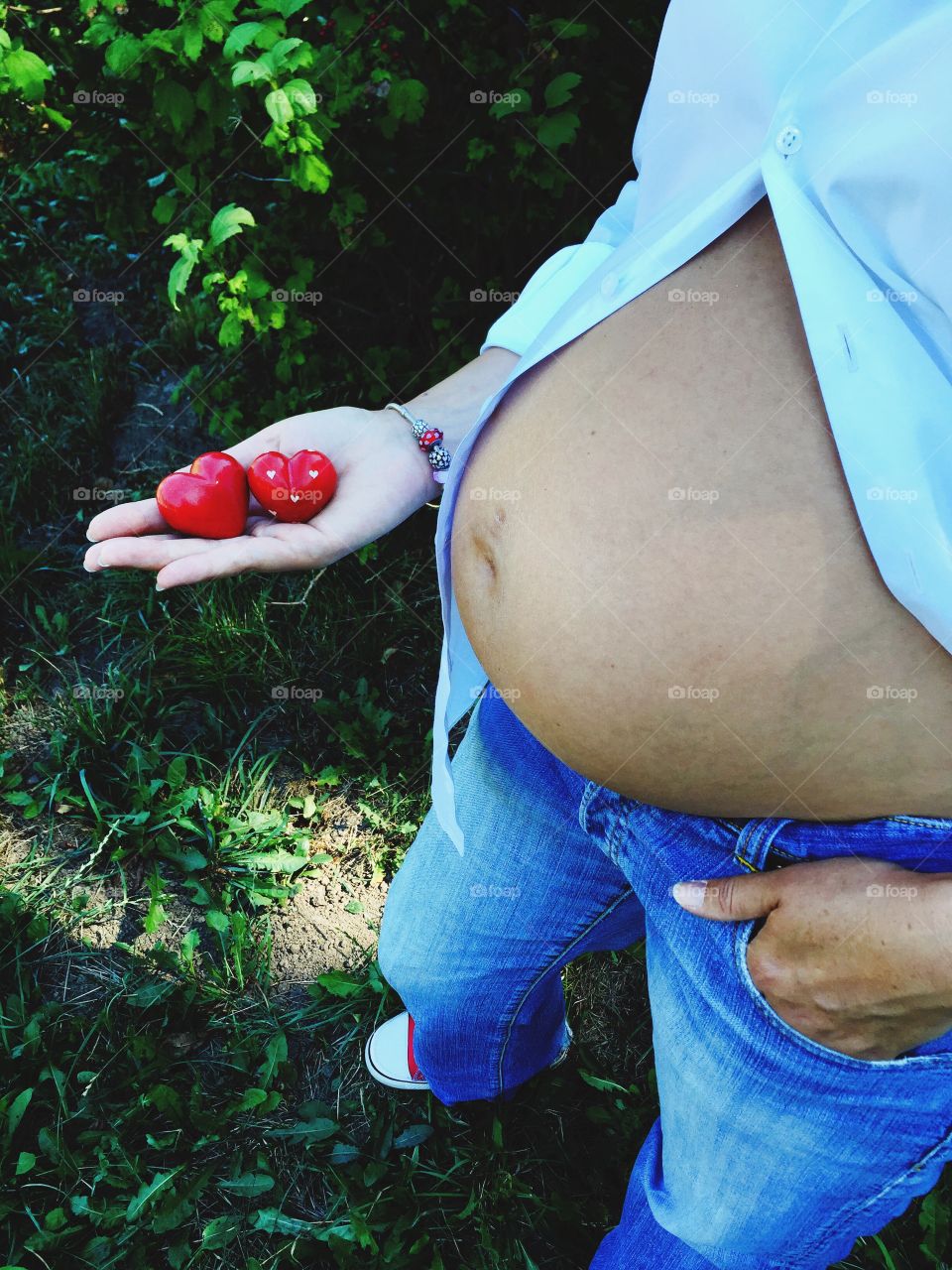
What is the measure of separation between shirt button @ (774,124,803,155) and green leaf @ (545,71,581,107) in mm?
1495

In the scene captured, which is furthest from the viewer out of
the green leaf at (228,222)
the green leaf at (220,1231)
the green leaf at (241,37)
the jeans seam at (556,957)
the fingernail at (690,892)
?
the green leaf at (228,222)

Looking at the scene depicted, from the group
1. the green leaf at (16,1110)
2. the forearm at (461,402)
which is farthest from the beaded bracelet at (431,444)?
the green leaf at (16,1110)

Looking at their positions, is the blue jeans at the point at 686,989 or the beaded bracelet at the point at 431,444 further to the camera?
the beaded bracelet at the point at 431,444

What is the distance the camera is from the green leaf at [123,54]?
2.35 m

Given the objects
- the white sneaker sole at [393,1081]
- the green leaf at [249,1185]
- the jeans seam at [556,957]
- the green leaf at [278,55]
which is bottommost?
the green leaf at [249,1185]

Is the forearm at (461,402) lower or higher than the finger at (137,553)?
higher

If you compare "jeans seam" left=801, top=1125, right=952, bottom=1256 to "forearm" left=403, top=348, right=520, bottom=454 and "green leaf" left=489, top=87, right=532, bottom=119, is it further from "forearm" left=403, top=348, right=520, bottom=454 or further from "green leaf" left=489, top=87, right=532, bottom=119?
"green leaf" left=489, top=87, right=532, bottom=119

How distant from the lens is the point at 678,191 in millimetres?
1382

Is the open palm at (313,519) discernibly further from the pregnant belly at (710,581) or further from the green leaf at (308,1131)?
the green leaf at (308,1131)

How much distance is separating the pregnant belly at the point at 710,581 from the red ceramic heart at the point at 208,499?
29.5 inches

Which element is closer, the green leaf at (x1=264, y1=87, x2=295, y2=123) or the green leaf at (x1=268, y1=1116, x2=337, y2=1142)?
the green leaf at (x1=264, y1=87, x2=295, y2=123)

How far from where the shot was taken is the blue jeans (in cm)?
118

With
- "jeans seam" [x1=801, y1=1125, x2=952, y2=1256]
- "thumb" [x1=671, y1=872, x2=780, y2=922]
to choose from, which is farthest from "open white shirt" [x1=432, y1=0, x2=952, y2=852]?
"jeans seam" [x1=801, y1=1125, x2=952, y2=1256]

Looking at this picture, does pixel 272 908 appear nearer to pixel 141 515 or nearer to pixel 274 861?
pixel 274 861
